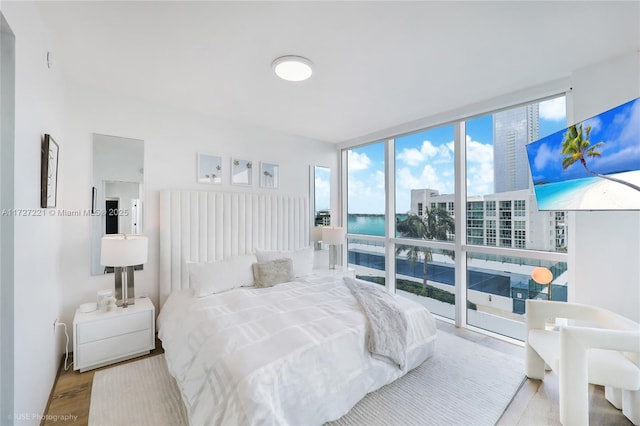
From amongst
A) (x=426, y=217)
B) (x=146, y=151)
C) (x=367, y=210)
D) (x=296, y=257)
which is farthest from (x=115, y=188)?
(x=426, y=217)

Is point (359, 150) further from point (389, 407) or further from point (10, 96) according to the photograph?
point (10, 96)

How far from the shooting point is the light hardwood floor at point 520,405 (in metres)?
1.83

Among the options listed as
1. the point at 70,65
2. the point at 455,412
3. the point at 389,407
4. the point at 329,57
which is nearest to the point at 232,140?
the point at 70,65

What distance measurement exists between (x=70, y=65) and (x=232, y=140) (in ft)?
5.49

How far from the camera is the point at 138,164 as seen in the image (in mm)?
2930

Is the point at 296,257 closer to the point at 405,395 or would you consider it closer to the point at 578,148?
the point at 405,395

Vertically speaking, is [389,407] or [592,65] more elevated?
[592,65]

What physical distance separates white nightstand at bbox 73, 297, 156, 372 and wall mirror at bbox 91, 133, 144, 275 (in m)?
0.56

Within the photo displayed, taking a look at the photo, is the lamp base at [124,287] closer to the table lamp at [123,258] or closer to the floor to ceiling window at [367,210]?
the table lamp at [123,258]

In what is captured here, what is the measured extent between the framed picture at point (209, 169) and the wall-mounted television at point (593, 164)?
3.43 m

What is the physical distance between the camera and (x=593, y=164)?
77.9 inches

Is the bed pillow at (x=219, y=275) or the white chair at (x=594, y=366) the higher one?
the bed pillow at (x=219, y=275)

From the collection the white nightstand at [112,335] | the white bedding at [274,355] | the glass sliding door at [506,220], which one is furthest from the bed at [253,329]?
the glass sliding door at [506,220]

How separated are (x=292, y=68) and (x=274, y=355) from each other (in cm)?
214
